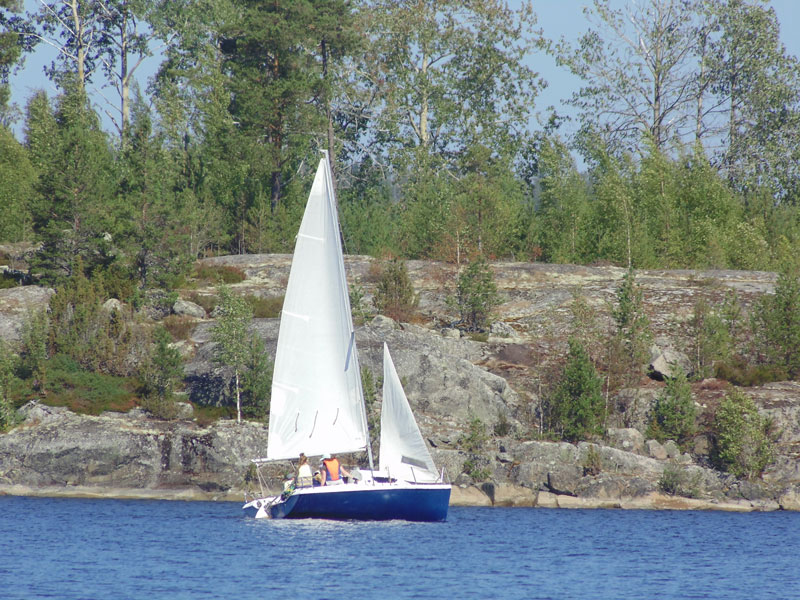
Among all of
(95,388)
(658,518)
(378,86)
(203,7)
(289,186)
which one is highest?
(203,7)

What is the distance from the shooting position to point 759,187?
3317 inches

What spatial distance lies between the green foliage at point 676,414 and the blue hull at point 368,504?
15594mm

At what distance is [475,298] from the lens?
56844 mm

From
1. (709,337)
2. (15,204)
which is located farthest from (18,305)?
(709,337)

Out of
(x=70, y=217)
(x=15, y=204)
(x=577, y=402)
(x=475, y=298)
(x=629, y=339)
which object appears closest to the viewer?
(x=577, y=402)

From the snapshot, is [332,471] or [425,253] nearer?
[332,471]

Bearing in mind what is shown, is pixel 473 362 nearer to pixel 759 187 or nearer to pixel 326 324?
pixel 326 324

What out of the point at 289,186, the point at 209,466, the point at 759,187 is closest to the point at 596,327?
the point at 209,466

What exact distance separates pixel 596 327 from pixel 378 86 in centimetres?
3862

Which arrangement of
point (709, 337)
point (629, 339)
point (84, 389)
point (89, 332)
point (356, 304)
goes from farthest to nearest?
point (709, 337) → point (629, 339) → point (356, 304) → point (89, 332) → point (84, 389)

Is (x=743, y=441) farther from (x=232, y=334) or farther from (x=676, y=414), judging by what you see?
(x=232, y=334)

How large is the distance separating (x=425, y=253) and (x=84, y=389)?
26638 millimetres

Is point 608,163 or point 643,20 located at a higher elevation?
point 643,20

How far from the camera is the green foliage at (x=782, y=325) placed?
174 feet
